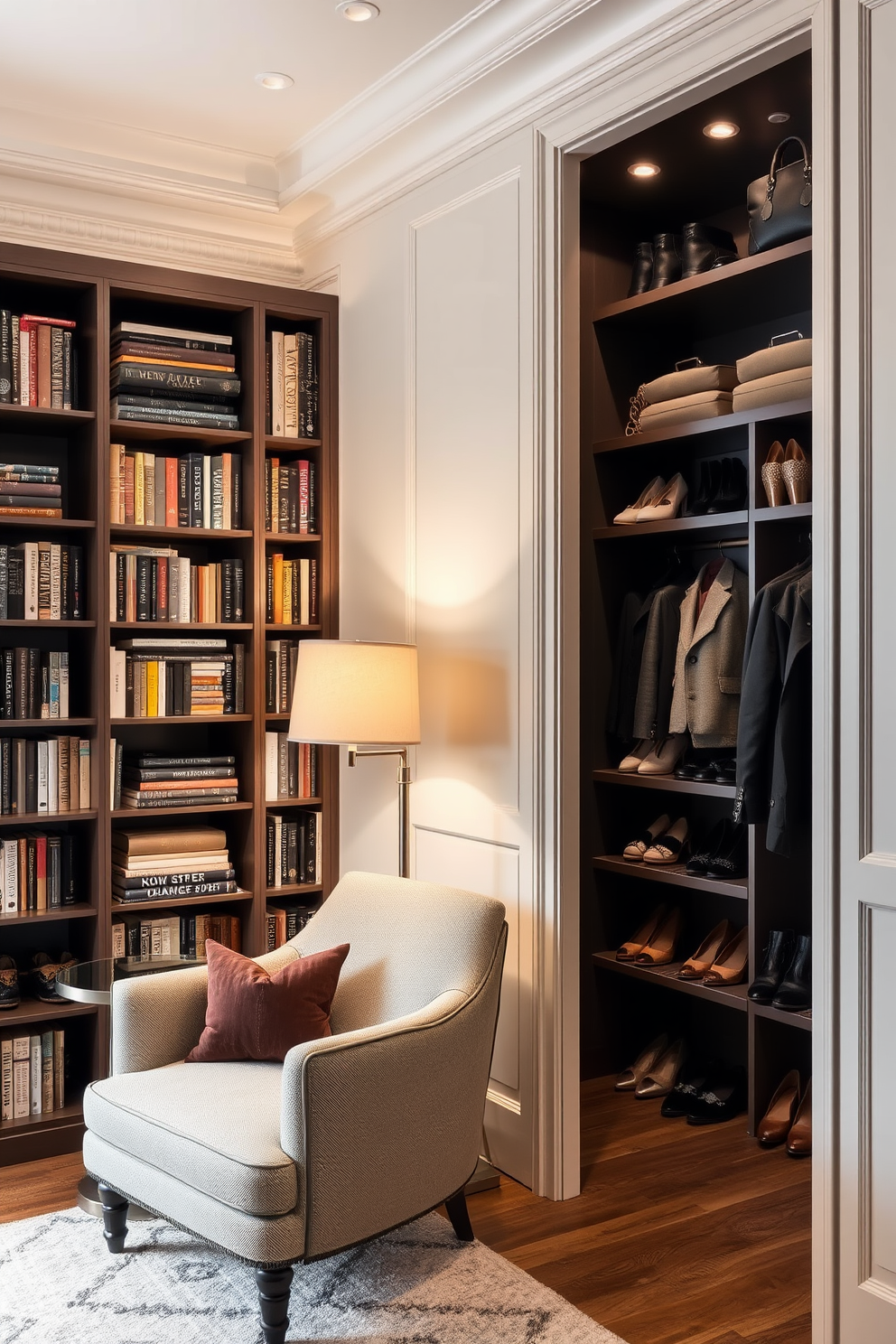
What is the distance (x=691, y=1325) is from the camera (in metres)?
2.41

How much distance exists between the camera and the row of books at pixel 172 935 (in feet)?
12.2

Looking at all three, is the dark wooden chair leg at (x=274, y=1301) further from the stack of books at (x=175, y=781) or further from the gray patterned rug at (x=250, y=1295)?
the stack of books at (x=175, y=781)

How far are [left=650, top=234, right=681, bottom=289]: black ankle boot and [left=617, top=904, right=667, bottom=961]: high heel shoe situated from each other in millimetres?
1983

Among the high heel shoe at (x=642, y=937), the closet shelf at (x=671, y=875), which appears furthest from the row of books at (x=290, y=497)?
the high heel shoe at (x=642, y=937)

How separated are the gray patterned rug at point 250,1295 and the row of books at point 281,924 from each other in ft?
3.89

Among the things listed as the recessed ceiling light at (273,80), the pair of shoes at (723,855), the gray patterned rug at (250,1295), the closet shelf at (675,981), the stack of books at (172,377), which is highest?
the recessed ceiling light at (273,80)

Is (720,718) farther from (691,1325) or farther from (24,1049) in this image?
(24,1049)

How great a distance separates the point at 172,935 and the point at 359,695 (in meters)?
1.27

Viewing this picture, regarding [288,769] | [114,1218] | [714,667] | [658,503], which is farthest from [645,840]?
[114,1218]

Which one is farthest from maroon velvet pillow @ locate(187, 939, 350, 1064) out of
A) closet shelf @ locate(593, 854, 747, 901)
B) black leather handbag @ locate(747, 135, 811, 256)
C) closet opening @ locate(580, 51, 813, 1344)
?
black leather handbag @ locate(747, 135, 811, 256)

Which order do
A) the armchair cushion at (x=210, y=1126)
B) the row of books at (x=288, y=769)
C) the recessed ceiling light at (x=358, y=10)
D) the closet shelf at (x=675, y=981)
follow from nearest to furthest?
the armchair cushion at (x=210, y=1126)
the recessed ceiling light at (x=358, y=10)
the closet shelf at (x=675, y=981)
the row of books at (x=288, y=769)

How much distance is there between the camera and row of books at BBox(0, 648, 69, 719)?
3.53 meters

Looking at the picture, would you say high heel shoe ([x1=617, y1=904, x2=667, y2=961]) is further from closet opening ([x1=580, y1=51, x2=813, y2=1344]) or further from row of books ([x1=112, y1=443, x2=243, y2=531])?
row of books ([x1=112, y1=443, x2=243, y2=531])

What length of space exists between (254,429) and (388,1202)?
7.87ft
